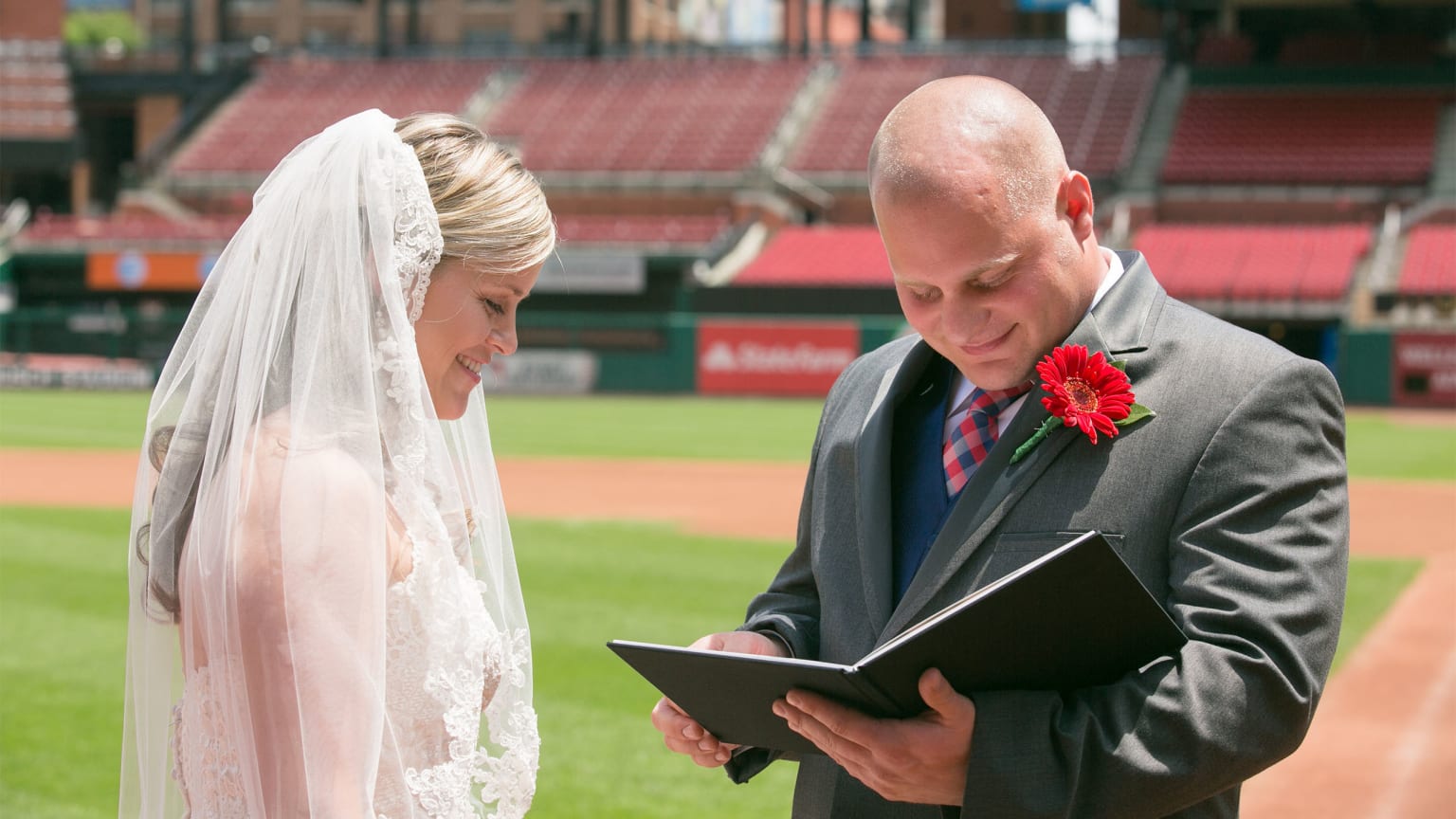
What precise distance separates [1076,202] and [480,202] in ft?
3.35

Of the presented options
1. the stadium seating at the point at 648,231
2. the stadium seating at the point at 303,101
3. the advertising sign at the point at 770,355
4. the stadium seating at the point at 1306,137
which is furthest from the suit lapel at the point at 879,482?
the stadium seating at the point at 303,101

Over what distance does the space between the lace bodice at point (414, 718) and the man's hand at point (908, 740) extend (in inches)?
25.5

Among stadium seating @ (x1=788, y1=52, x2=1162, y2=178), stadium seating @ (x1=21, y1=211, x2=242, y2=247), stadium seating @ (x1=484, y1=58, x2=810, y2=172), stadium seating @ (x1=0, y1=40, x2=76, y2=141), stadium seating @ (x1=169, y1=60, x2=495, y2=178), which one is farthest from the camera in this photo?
stadium seating @ (x1=0, y1=40, x2=76, y2=141)

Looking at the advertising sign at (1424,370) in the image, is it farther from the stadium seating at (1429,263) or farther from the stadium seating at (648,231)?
the stadium seating at (648,231)

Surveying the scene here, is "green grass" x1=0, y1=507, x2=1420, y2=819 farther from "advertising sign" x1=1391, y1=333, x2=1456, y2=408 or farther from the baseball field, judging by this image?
"advertising sign" x1=1391, y1=333, x2=1456, y2=408

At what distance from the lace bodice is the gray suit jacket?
0.64m

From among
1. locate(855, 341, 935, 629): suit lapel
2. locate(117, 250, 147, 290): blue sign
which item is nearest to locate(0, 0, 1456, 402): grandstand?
locate(117, 250, 147, 290): blue sign

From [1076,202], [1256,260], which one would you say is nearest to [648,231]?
[1256,260]

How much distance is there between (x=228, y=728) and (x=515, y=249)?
937 mm

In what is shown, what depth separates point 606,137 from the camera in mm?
39812

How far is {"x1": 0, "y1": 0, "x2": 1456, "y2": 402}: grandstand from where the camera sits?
1176 inches

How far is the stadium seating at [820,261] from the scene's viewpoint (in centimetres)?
3077

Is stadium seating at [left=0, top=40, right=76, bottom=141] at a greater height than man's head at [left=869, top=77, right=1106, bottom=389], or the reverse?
man's head at [left=869, top=77, right=1106, bottom=389]

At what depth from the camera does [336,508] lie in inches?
93.0
